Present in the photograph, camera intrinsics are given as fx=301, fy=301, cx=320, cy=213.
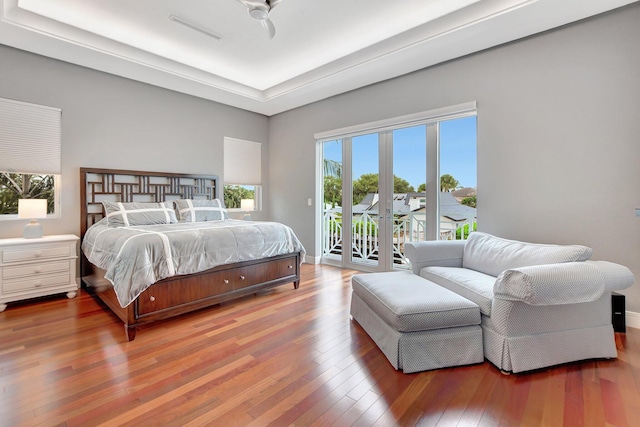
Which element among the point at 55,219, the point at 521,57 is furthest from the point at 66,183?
the point at 521,57

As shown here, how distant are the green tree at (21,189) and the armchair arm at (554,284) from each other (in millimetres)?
4713

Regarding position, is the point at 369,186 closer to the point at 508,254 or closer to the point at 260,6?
the point at 508,254

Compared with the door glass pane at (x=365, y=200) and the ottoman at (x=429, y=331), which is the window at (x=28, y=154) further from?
the ottoman at (x=429, y=331)

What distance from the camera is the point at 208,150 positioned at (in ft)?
16.2

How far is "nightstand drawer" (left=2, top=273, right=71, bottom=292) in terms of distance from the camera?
295 cm

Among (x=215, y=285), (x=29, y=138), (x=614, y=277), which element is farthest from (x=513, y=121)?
(x=29, y=138)

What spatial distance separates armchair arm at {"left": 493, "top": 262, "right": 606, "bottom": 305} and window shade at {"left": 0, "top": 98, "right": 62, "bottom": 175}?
4.68 m

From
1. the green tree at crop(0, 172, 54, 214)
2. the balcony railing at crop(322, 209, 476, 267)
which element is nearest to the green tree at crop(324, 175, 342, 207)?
the balcony railing at crop(322, 209, 476, 267)

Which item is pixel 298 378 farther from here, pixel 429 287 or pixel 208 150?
pixel 208 150

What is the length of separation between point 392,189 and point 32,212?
4136 millimetres

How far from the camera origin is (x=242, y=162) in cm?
544

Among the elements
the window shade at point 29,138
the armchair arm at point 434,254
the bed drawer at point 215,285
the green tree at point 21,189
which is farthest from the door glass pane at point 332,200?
the green tree at point 21,189

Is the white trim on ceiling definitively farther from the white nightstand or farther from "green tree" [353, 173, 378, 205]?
the white nightstand

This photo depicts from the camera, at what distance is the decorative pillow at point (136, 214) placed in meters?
3.47
